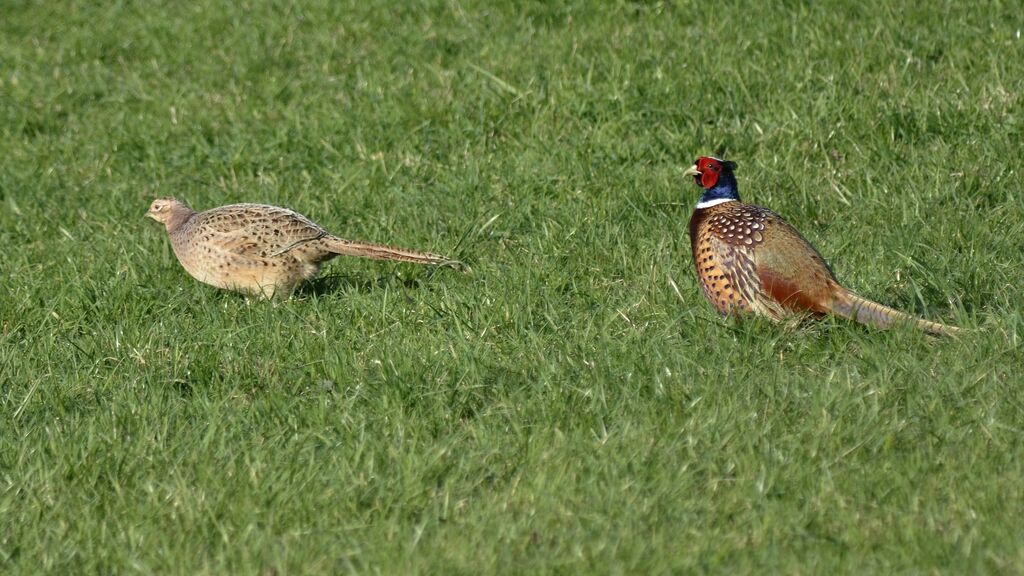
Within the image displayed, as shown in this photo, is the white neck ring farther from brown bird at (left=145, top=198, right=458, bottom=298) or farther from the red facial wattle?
brown bird at (left=145, top=198, right=458, bottom=298)

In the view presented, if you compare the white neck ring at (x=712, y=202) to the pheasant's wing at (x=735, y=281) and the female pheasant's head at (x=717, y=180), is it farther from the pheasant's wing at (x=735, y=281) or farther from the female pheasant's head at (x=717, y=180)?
the pheasant's wing at (x=735, y=281)

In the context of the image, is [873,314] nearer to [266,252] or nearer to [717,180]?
[717,180]

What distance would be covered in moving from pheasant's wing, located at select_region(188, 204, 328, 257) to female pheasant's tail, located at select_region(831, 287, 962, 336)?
8.97ft

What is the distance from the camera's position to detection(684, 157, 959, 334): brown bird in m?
5.34

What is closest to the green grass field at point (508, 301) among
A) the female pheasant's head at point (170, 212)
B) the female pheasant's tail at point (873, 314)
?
the female pheasant's tail at point (873, 314)

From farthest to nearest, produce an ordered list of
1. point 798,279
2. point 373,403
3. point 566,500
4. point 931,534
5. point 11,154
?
point 11,154
point 798,279
point 373,403
point 566,500
point 931,534

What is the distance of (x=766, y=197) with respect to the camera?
7.14 metres

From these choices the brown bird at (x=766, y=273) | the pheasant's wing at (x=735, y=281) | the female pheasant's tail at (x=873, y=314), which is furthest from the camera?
the pheasant's wing at (x=735, y=281)

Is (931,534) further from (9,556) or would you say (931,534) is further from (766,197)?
(766,197)

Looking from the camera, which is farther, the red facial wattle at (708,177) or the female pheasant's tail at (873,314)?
the red facial wattle at (708,177)

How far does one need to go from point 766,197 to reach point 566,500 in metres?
3.42

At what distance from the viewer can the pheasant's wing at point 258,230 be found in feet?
22.1

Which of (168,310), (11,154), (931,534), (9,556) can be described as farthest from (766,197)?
(11,154)

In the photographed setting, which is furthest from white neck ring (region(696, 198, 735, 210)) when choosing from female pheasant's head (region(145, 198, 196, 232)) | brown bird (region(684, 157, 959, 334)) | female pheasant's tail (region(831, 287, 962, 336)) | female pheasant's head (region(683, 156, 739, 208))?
female pheasant's head (region(145, 198, 196, 232))
